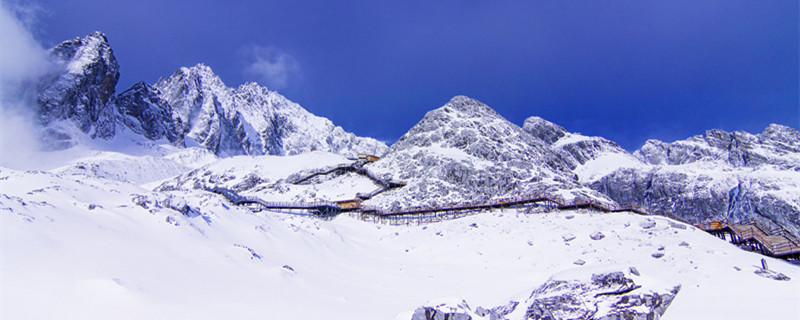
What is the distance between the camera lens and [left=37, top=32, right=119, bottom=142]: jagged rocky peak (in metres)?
142

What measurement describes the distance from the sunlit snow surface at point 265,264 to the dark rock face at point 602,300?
4.02 feet

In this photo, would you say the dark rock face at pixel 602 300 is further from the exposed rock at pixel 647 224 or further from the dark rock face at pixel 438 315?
the exposed rock at pixel 647 224

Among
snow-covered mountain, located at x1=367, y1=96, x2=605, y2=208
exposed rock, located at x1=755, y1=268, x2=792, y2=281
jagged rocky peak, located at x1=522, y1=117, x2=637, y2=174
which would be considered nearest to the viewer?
exposed rock, located at x1=755, y1=268, x2=792, y2=281

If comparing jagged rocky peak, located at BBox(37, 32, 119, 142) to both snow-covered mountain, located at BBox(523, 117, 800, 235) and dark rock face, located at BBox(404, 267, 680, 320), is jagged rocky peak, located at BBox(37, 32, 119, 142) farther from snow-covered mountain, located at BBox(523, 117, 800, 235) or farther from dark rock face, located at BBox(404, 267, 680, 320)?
dark rock face, located at BBox(404, 267, 680, 320)

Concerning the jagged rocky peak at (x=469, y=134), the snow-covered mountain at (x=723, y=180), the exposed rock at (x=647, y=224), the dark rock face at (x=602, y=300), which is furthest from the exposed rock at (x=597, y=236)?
the snow-covered mountain at (x=723, y=180)

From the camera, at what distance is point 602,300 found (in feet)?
35.2

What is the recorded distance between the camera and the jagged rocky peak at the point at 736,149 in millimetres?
150125

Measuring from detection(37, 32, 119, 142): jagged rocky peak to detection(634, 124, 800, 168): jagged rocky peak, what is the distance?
246 meters

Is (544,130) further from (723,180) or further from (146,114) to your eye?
(146,114)

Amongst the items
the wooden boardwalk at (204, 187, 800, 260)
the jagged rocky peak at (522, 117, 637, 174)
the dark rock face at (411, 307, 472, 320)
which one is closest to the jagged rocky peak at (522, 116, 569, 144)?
the jagged rocky peak at (522, 117, 637, 174)

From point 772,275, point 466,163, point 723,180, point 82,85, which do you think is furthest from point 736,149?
point 82,85

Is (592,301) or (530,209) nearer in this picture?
(592,301)

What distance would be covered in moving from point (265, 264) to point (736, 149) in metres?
204

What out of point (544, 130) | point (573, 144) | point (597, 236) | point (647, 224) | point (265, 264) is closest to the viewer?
point (265, 264)
